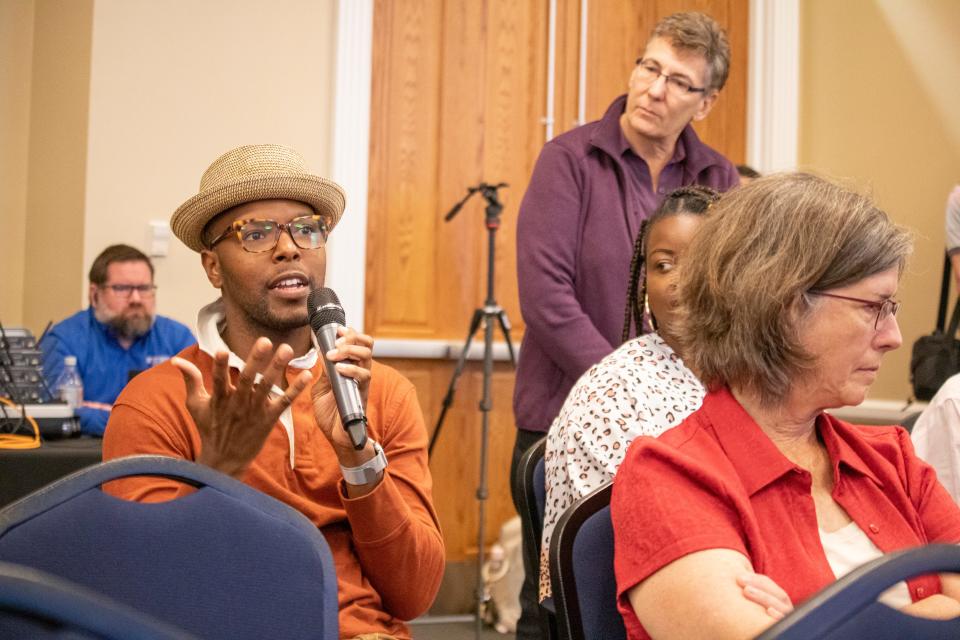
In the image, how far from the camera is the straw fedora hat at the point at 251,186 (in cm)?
203

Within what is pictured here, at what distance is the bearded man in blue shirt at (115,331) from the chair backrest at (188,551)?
3120 millimetres

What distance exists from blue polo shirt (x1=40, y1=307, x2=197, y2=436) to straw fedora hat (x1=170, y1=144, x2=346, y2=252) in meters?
2.43

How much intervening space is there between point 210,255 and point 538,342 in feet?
3.41

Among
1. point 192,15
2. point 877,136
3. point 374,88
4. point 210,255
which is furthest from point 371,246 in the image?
point 210,255

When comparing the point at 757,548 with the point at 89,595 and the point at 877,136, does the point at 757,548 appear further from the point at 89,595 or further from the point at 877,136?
the point at 877,136

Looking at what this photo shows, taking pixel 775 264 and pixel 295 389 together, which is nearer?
pixel 775 264

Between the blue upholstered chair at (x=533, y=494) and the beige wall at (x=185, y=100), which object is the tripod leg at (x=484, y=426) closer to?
the beige wall at (x=185, y=100)

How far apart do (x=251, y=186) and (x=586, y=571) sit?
0.98 m

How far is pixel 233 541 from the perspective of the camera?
1.27 metres

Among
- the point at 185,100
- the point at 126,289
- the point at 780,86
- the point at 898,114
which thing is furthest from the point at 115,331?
the point at 898,114

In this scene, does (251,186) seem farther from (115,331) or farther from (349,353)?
(115,331)

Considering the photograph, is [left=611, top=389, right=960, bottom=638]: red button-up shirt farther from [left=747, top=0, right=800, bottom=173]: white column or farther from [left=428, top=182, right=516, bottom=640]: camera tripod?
[left=747, top=0, right=800, bottom=173]: white column

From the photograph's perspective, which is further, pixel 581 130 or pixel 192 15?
pixel 192 15

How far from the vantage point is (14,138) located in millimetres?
5086
